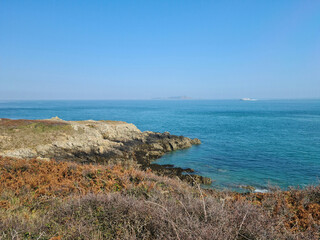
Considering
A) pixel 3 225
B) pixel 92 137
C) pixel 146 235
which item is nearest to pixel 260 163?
pixel 92 137

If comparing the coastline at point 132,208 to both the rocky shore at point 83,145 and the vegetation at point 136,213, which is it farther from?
the rocky shore at point 83,145

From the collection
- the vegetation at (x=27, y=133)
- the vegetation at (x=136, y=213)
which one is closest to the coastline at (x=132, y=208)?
the vegetation at (x=136, y=213)

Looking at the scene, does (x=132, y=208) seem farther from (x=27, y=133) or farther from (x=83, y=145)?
(x=27, y=133)

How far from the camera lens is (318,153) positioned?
90.9ft

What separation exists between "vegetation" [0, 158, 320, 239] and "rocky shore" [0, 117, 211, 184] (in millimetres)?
12830

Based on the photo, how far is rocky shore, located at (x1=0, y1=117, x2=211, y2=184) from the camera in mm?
21938

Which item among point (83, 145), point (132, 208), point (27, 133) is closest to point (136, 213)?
point (132, 208)

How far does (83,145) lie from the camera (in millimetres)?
26297

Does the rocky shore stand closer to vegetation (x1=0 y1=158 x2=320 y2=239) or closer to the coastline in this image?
the coastline

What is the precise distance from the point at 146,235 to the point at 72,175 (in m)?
5.95

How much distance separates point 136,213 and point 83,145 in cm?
2403

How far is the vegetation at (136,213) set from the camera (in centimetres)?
375

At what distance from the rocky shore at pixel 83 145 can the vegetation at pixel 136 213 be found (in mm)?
12830

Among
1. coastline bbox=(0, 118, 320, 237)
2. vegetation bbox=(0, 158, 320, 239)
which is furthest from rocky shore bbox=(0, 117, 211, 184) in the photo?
vegetation bbox=(0, 158, 320, 239)
